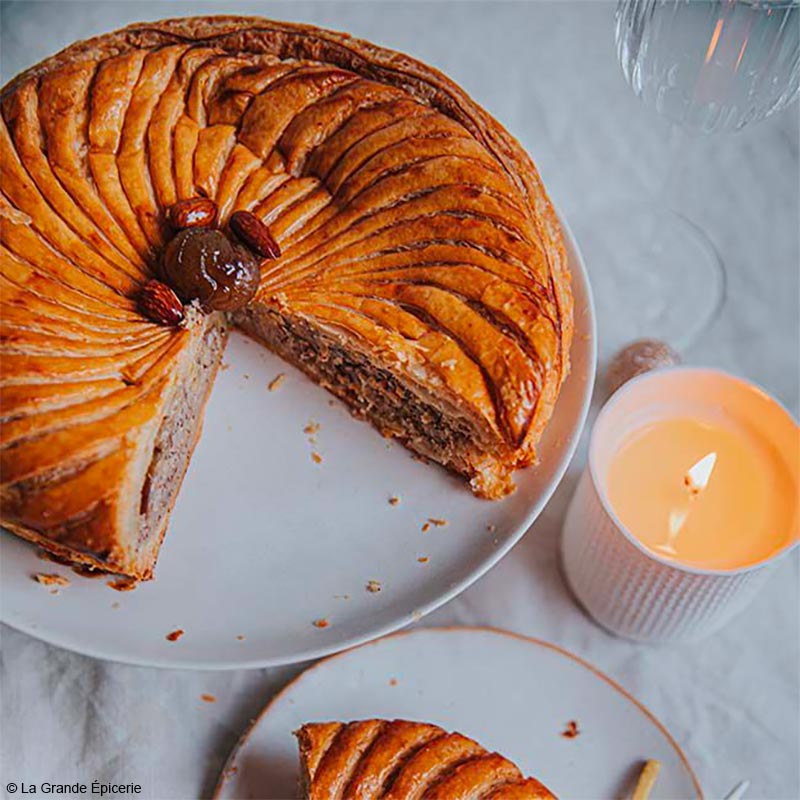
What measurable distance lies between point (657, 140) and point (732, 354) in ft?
2.75

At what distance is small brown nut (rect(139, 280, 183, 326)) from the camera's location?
8.55 ft

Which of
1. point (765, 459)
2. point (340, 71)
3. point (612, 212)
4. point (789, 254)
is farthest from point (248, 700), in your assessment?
point (789, 254)

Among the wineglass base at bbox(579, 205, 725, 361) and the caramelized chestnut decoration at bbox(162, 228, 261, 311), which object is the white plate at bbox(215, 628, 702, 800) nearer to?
the caramelized chestnut decoration at bbox(162, 228, 261, 311)

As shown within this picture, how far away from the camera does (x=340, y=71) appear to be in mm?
2928

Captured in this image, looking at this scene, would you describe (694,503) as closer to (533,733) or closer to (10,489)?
(533,733)

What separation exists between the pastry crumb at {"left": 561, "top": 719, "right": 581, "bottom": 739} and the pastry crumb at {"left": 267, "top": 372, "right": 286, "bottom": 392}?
3.54 feet

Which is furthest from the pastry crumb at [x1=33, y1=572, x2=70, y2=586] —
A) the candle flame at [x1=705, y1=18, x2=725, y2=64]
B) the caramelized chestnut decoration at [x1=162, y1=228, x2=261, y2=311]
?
the candle flame at [x1=705, y1=18, x2=725, y2=64]

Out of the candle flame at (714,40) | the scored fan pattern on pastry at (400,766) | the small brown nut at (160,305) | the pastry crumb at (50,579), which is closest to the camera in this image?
the scored fan pattern on pastry at (400,766)

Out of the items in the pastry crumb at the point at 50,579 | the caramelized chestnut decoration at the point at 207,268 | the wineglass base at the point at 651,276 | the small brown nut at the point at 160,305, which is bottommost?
the pastry crumb at the point at 50,579

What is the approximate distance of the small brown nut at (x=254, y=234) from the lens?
107 inches

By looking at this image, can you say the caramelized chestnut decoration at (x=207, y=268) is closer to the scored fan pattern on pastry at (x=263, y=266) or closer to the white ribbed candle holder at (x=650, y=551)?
the scored fan pattern on pastry at (x=263, y=266)

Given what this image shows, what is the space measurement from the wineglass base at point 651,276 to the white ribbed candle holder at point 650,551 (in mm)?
561

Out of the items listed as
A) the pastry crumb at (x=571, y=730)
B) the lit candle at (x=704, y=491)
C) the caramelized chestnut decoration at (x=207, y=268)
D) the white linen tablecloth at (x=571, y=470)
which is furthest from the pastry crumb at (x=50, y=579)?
the lit candle at (x=704, y=491)

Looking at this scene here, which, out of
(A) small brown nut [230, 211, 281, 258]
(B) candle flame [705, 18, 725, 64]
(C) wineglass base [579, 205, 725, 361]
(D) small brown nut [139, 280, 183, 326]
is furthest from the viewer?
(C) wineglass base [579, 205, 725, 361]
